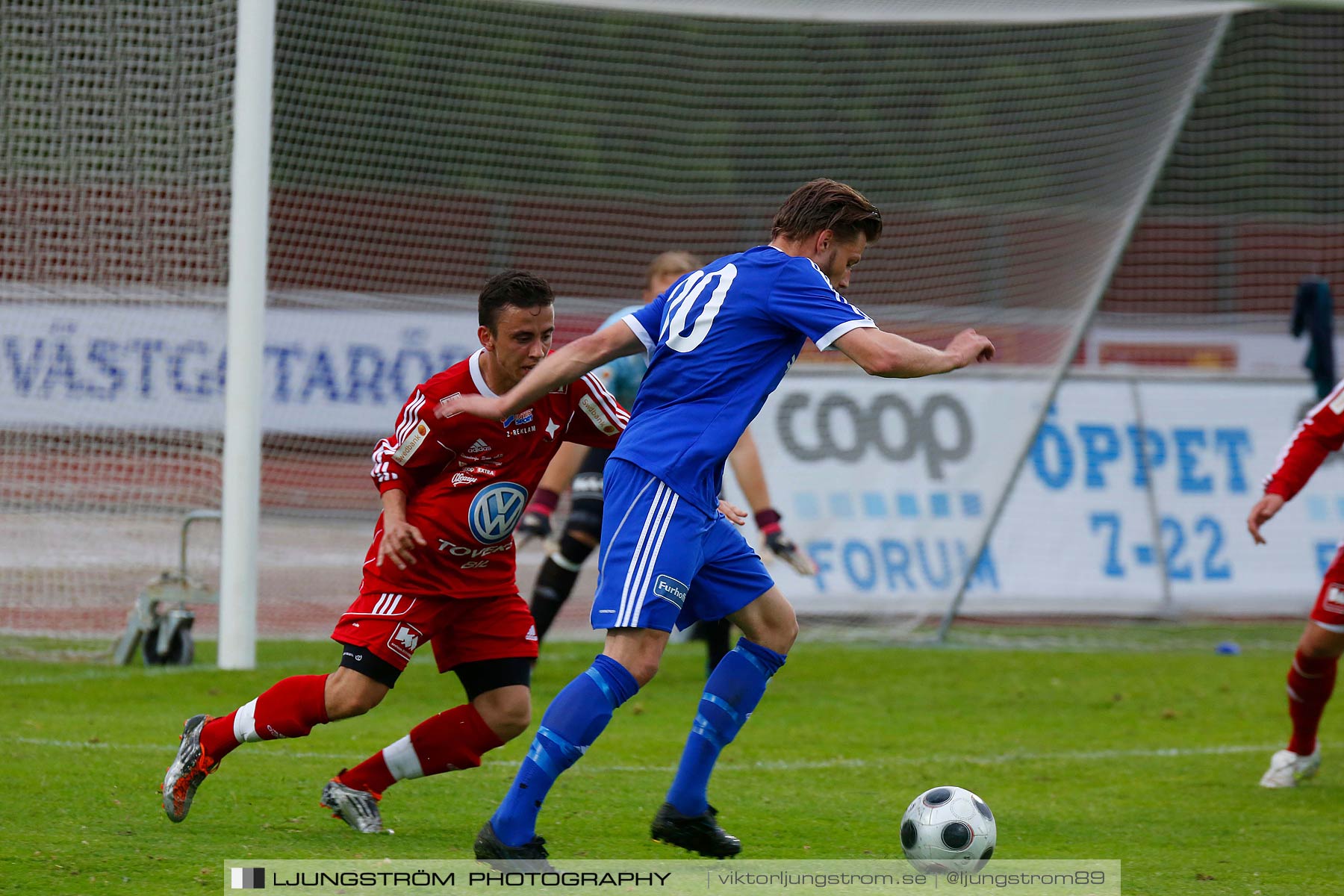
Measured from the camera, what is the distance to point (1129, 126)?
10.7 meters

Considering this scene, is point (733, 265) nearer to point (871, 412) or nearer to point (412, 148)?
point (871, 412)

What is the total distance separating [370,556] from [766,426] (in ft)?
20.9

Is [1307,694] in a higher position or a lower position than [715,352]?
lower

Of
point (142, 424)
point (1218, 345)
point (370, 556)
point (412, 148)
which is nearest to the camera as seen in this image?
point (370, 556)

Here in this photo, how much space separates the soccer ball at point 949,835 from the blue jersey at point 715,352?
1022mm

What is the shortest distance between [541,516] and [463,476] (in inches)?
140

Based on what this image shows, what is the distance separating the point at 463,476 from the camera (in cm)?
445

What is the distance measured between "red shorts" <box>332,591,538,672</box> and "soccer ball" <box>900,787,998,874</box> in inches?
50.1

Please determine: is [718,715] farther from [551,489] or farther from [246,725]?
[551,489]

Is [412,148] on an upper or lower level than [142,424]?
upper

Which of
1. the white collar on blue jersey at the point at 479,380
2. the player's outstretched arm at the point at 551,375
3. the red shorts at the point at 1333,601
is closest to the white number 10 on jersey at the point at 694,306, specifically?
the player's outstretched arm at the point at 551,375

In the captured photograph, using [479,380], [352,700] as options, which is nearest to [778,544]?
[479,380]

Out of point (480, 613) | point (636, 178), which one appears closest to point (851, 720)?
point (480, 613)

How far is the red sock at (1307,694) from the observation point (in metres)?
5.73
